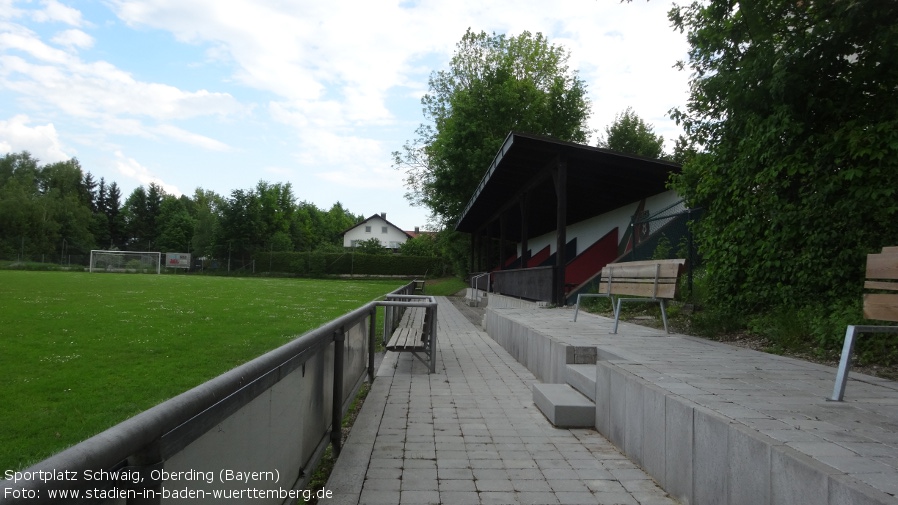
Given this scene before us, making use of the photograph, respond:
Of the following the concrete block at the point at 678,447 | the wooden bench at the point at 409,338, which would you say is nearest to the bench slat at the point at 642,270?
the wooden bench at the point at 409,338

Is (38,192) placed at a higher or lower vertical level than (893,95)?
higher

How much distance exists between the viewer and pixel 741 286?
729 centimetres

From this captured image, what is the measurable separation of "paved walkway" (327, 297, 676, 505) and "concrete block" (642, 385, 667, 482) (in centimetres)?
9

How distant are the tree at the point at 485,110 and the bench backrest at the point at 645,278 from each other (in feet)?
78.8

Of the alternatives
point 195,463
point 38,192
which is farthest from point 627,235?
point 38,192

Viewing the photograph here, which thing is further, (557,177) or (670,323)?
(557,177)

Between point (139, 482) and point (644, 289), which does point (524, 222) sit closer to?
point (644, 289)

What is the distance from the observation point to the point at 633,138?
4228 centimetres

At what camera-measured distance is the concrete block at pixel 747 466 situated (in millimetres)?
2545

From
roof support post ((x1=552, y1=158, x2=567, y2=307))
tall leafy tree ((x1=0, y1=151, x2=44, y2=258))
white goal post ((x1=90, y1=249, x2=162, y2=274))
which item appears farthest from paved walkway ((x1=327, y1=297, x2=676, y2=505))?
tall leafy tree ((x1=0, y1=151, x2=44, y2=258))

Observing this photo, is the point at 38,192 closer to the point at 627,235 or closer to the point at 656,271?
the point at 627,235

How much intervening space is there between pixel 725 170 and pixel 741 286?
4.80 ft

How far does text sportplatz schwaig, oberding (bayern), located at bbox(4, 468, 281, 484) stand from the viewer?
1125 millimetres

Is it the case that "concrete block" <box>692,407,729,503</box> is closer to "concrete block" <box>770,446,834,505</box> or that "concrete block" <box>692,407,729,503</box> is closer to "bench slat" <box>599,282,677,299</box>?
"concrete block" <box>770,446,834,505</box>
